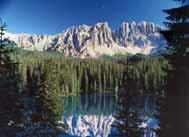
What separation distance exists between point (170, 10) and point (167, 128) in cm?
113

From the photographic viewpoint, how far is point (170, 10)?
3256 mm

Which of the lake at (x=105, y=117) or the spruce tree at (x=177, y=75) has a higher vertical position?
the spruce tree at (x=177, y=75)

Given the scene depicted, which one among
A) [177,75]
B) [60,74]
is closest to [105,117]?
[60,74]

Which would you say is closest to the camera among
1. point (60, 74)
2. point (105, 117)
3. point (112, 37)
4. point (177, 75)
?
point (177, 75)

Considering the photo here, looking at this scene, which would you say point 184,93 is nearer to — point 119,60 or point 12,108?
point 12,108

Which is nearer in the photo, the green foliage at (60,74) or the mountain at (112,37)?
the mountain at (112,37)

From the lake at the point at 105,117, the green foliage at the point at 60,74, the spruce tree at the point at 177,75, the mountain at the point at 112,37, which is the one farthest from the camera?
the lake at the point at 105,117

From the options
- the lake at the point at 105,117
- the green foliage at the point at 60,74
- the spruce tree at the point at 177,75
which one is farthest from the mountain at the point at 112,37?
the lake at the point at 105,117

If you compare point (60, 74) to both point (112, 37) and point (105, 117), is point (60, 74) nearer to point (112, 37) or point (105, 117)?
point (105, 117)

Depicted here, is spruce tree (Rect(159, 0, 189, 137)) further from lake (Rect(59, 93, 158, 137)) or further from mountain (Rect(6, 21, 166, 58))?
lake (Rect(59, 93, 158, 137))

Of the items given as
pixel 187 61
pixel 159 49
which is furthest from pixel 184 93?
pixel 159 49

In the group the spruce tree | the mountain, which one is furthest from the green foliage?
the spruce tree

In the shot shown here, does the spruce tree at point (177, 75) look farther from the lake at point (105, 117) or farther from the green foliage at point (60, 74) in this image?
the lake at point (105, 117)

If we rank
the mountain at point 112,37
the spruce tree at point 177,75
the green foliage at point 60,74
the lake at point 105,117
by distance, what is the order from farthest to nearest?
the lake at point 105,117 → the green foliage at point 60,74 → the mountain at point 112,37 → the spruce tree at point 177,75
